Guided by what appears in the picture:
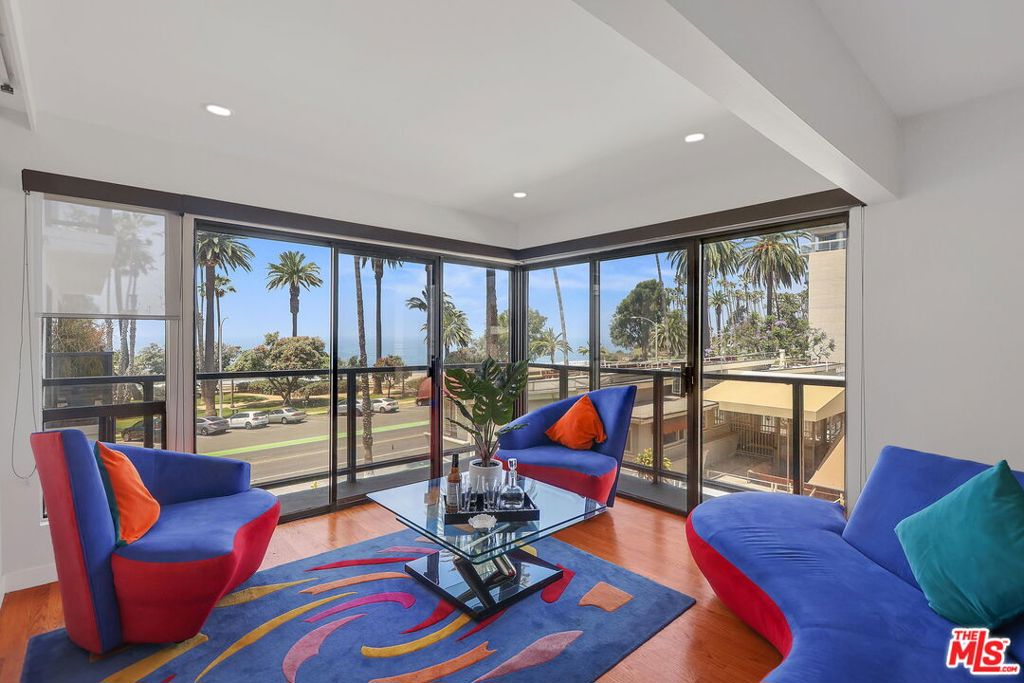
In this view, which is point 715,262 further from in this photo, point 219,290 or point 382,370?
point 219,290

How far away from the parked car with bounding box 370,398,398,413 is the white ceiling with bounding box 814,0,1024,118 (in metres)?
3.74

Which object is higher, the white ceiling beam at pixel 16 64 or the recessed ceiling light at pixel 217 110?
the recessed ceiling light at pixel 217 110

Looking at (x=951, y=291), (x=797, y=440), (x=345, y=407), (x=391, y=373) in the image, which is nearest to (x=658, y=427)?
(x=797, y=440)

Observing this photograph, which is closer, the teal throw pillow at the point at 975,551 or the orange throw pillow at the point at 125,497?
the teal throw pillow at the point at 975,551

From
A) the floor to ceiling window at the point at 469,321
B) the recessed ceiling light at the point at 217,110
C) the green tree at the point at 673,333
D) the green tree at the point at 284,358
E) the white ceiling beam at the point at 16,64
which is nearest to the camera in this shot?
the white ceiling beam at the point at 16,64

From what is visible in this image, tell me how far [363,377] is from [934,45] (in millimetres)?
3938

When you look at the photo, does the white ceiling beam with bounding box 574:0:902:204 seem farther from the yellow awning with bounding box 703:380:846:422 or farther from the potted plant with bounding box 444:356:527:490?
the potted plant with bounding box 444:356:527:490

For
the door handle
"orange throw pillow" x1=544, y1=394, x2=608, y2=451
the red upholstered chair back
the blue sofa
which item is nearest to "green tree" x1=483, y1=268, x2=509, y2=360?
"orange throw pillow" x1=544, y1=394, x2=608, y2=451

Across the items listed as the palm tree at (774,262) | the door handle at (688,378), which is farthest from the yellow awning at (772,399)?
the palm tree at (774,262)

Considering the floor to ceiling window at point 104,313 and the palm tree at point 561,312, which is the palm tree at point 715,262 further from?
the floor to ceiling window at point 104,313

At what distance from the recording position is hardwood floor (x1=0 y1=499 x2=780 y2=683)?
2.04m

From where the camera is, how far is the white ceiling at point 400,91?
6.21 feet

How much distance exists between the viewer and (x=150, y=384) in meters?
3.10

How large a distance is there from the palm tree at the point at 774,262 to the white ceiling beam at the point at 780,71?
76 cm
